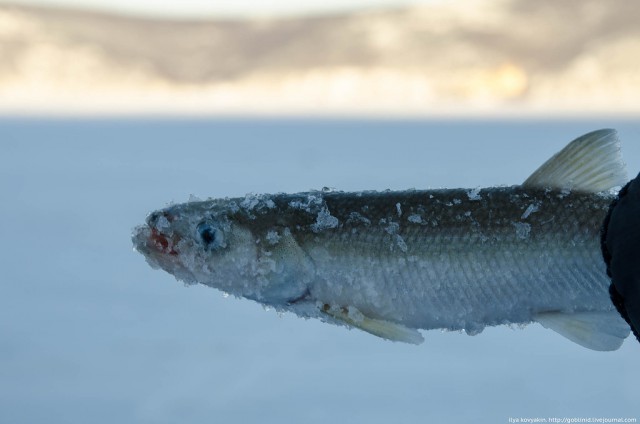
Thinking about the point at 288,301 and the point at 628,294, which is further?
the point at 288,301

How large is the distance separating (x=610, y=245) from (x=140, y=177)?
11.9 meters

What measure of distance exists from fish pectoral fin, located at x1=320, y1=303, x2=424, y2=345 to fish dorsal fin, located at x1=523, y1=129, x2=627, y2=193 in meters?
0.68

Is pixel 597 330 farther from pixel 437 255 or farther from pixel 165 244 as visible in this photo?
pixel 165 244

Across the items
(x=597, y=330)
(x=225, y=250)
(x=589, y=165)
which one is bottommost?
(x=597, y=330)

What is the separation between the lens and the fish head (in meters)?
2.64

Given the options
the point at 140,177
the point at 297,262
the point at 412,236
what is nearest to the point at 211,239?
the point at 297,262

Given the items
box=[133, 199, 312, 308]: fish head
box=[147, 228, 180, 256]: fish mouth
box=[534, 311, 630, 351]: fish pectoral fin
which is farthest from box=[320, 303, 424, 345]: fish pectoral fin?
box=[147, 228, 180, 256]: fish mouth

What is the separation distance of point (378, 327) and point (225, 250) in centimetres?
60

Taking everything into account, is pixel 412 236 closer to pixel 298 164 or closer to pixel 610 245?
pixel 610 245

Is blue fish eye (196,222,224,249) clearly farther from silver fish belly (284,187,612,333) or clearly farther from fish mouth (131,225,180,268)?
silver fish belly (284,187,612,333)

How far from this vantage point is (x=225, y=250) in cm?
268

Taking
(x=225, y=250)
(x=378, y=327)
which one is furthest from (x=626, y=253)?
(x=225, y=250)

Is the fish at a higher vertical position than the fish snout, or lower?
lower

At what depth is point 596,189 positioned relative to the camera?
2.53 m
